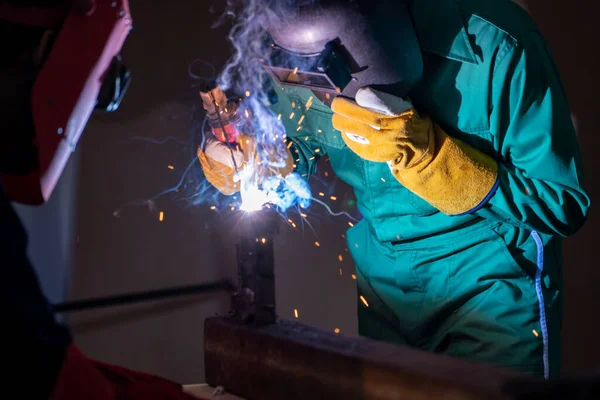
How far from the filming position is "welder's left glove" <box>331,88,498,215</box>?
4.82ft

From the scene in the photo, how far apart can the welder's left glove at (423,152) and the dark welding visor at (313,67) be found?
0.06 metres

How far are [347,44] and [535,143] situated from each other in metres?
0.54

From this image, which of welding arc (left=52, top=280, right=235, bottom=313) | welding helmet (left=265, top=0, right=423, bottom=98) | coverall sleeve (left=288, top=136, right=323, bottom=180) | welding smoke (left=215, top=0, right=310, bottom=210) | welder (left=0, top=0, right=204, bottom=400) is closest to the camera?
welder (left=0, top=0, right=204, bottom=400)

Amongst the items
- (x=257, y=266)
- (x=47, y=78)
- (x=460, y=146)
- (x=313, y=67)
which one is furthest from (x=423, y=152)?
(x=47, y=78)

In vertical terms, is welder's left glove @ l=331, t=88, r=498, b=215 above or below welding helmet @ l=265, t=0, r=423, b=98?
below

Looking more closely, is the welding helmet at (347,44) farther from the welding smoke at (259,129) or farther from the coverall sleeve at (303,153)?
the coverall sleeve at (303,153)

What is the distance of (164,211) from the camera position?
262 centimetres

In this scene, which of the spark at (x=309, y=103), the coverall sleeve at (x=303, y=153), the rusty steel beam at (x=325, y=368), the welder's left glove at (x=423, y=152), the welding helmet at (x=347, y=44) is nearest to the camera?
the rusty steel beam at (x=325, y=368)

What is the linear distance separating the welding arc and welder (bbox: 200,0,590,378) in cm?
128

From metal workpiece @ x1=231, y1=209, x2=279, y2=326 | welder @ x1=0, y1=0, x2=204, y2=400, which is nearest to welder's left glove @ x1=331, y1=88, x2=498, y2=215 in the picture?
metal workpiece @ x1=231, y1=209, x2=279, y2=326

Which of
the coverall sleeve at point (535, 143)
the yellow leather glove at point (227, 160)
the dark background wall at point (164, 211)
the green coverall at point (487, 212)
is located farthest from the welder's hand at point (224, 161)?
the coverall sleeve at point (535, 143)

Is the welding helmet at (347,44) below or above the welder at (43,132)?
above

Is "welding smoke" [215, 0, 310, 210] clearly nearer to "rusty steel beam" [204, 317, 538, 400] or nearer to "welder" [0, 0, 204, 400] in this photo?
"rusty steel beam" [204, 317, 538, 400]

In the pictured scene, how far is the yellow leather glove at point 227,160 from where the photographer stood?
6.17ft
